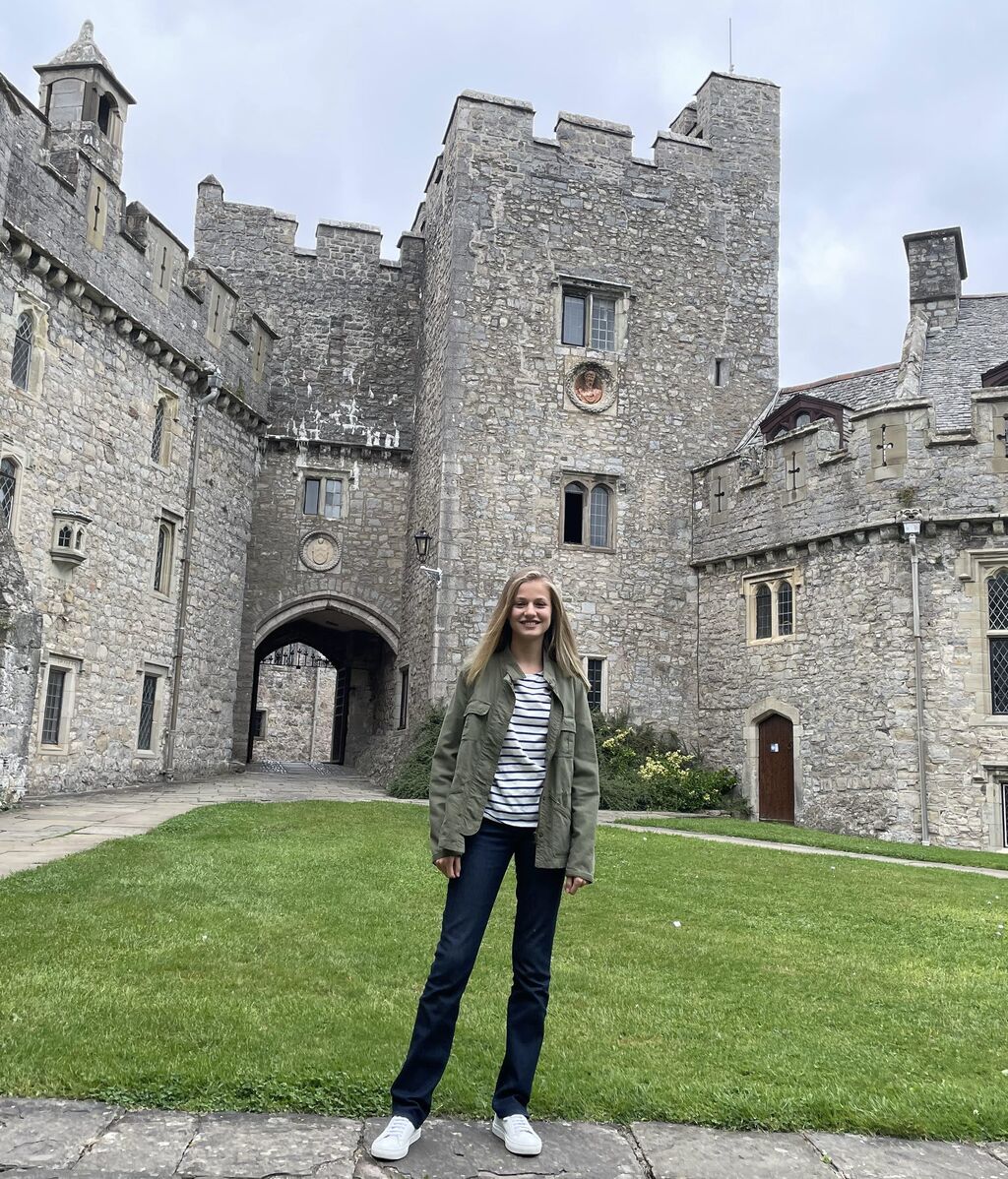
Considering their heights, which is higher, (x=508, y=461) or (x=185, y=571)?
(x=508, y=461)

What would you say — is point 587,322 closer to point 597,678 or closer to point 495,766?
point 597,678

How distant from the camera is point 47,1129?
3.23 m

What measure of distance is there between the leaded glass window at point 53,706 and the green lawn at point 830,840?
8.23 meters

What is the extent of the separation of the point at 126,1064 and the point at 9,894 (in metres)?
3.39

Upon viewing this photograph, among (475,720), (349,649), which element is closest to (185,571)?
(349,649)

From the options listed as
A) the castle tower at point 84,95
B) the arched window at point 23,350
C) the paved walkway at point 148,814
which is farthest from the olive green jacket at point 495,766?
the castle tower at point 84,95

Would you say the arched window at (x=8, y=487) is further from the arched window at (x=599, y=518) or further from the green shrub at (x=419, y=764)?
the arched window at (x=599, y=518)

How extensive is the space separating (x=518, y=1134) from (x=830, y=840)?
459 inches

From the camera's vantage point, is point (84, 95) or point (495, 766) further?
point (84, 95)

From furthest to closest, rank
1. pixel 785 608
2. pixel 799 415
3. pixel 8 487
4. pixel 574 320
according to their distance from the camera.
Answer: pixel 574 320 < pixel 799 415 < pixel 785 608 < pixel 8 487

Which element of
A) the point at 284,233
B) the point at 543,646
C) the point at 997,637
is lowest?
the point at 543,646

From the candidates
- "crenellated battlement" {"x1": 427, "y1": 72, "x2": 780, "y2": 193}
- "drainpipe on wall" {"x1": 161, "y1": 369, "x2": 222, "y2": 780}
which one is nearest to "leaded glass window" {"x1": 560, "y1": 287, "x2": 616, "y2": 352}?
"crenellated battlement" {"x1": 427, "y1": 72, "x2": 780, "y2": 193}

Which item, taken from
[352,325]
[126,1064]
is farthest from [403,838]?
[352,325]

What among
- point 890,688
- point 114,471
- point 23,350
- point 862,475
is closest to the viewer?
point 23,350
